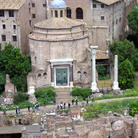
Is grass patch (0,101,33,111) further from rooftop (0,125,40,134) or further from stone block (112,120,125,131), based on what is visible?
stone block (112,120,125,131)

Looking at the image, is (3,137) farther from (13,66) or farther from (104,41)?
(104,41)

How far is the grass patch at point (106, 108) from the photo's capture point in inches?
2296

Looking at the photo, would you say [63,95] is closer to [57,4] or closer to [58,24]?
[58,24]

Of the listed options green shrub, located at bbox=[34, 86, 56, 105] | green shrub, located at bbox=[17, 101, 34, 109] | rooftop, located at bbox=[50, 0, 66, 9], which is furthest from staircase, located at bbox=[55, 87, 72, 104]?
rooftop, located at bbox=[50, 0, 66, 9]

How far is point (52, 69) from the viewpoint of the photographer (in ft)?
212

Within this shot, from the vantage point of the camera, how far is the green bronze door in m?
65.2

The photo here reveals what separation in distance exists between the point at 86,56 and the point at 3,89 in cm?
1195

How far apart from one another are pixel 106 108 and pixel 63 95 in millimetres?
6975

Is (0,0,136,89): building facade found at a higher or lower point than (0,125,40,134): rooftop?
higher

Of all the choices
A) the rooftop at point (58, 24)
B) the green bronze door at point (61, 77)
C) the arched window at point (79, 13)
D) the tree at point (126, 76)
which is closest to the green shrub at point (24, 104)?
the green bronze door at point (61, 77)

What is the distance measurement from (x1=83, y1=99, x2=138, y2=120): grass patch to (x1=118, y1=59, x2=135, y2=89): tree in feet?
16.9

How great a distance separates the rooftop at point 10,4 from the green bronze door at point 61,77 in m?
10.8

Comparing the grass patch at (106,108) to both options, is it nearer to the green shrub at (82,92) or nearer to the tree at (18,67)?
the green shrub at (82,92)

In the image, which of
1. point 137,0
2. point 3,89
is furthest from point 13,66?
point 137,0
